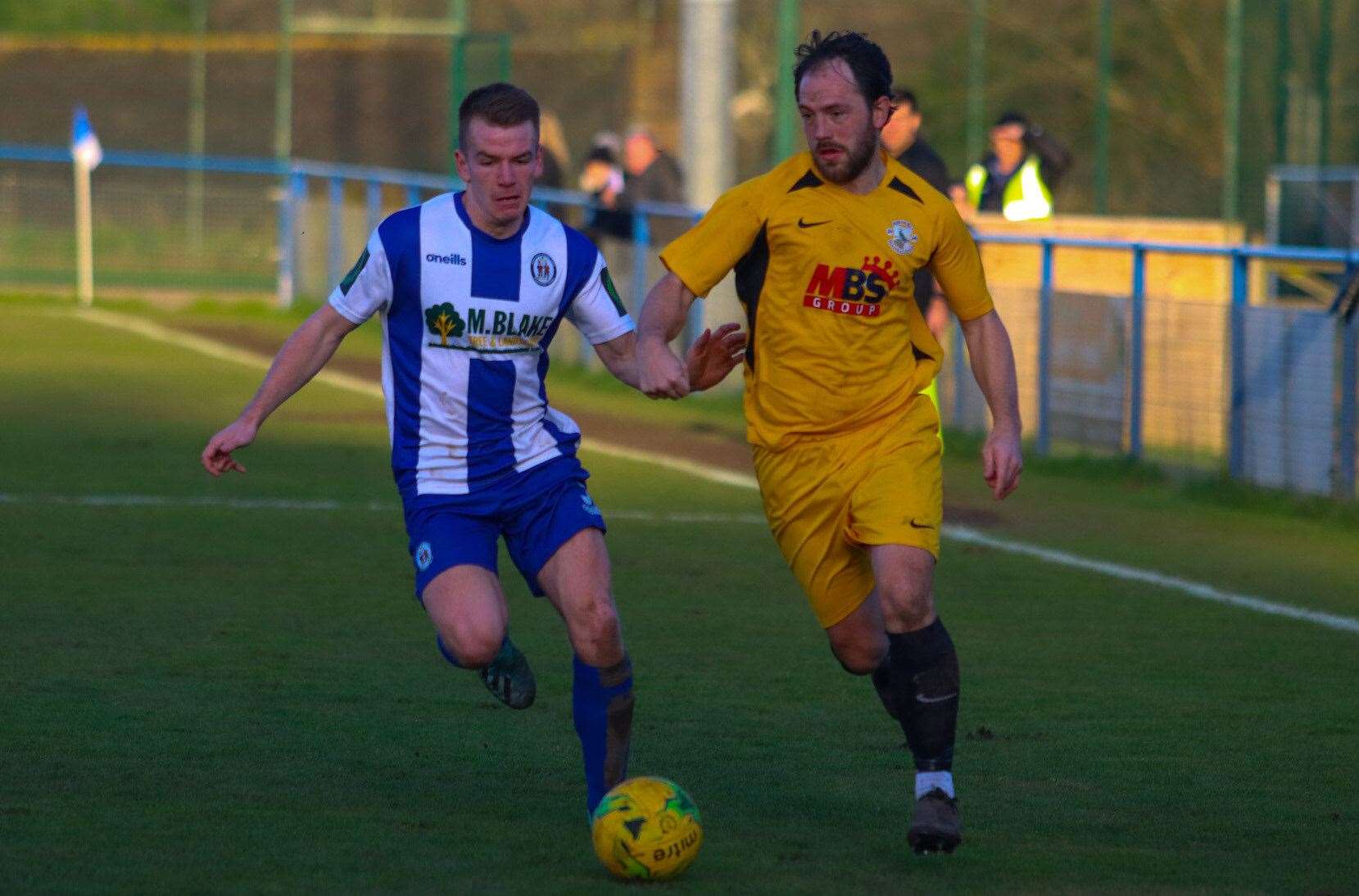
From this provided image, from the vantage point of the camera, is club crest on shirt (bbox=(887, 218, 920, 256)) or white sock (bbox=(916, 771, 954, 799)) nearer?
white sock (bbox=(916, 771, 954, 799))

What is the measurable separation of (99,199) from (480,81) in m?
4.97

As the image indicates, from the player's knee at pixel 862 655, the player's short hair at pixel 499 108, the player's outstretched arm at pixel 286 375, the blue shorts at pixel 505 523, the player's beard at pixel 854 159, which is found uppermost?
the player's short hair at pixel 499 108

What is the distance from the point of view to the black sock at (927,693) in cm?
582

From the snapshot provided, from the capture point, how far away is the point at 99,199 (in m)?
28.4

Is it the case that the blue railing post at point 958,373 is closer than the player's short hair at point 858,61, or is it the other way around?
the player's short hair at point 858,61

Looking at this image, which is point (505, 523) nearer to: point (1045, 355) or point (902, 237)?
point (902, 237)

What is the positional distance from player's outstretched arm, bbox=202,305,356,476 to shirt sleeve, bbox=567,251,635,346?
24.1 inches

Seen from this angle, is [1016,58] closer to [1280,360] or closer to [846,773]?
[1280,360]

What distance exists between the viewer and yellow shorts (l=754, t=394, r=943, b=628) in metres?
5.96

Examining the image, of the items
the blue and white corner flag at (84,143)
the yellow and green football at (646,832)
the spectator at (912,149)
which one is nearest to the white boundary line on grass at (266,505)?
the spectator at (912,149)

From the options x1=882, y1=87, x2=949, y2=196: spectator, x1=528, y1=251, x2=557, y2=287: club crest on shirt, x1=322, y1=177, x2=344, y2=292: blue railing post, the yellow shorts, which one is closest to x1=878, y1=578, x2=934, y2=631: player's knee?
the yellow shorts

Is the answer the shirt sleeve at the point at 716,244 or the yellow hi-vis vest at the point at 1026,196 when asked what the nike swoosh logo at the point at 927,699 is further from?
the yellow hi-vis vest at the point at 1026,196

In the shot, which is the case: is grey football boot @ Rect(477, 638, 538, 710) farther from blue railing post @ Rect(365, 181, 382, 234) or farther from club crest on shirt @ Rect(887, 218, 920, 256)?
blue railing post @ Rect(365, 181, 382, 234)

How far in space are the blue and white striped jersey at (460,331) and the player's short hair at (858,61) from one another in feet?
2.69
